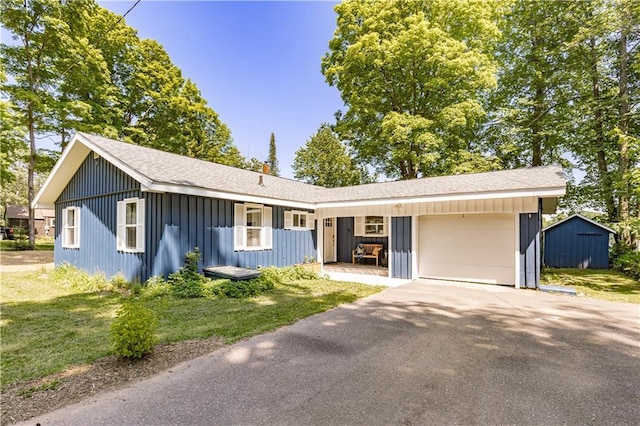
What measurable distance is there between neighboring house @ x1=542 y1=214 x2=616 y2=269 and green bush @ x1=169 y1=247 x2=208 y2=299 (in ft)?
49.8

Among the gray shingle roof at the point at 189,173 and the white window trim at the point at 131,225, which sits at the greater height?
the gray shingle roof at the point at 189,173

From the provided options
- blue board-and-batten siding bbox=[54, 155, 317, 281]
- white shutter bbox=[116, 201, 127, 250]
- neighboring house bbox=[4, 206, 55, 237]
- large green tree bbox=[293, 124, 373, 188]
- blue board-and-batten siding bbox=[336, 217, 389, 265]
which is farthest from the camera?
neighboring house bbox=[4, 206, 55, 237]

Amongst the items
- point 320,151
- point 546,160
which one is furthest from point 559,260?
point 320,151

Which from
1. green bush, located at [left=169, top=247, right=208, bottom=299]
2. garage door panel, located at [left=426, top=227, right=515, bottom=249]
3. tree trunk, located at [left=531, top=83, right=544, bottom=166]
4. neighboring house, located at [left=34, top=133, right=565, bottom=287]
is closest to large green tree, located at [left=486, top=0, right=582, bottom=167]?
tree trunk, located at [left=531, top=83, right=544, bottom=166]

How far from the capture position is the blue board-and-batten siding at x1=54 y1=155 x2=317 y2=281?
791 centimetres

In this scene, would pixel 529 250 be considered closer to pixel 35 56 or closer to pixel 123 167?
pixel 123 167

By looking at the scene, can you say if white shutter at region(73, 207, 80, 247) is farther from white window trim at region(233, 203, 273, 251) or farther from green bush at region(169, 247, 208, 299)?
white window trim at region(233, 203, 273, 251)

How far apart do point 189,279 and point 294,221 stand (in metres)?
4.72

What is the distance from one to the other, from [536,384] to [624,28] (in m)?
14.9

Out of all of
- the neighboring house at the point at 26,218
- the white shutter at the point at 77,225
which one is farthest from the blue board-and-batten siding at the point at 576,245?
the neighboring house at the point at 26,218

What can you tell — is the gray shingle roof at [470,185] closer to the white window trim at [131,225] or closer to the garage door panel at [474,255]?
the garage door panel at [474,255]

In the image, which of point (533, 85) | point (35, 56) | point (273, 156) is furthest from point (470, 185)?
point (273, 156)

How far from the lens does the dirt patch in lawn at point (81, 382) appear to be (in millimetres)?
2809

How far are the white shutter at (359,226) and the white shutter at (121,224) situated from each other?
884 centimetres
